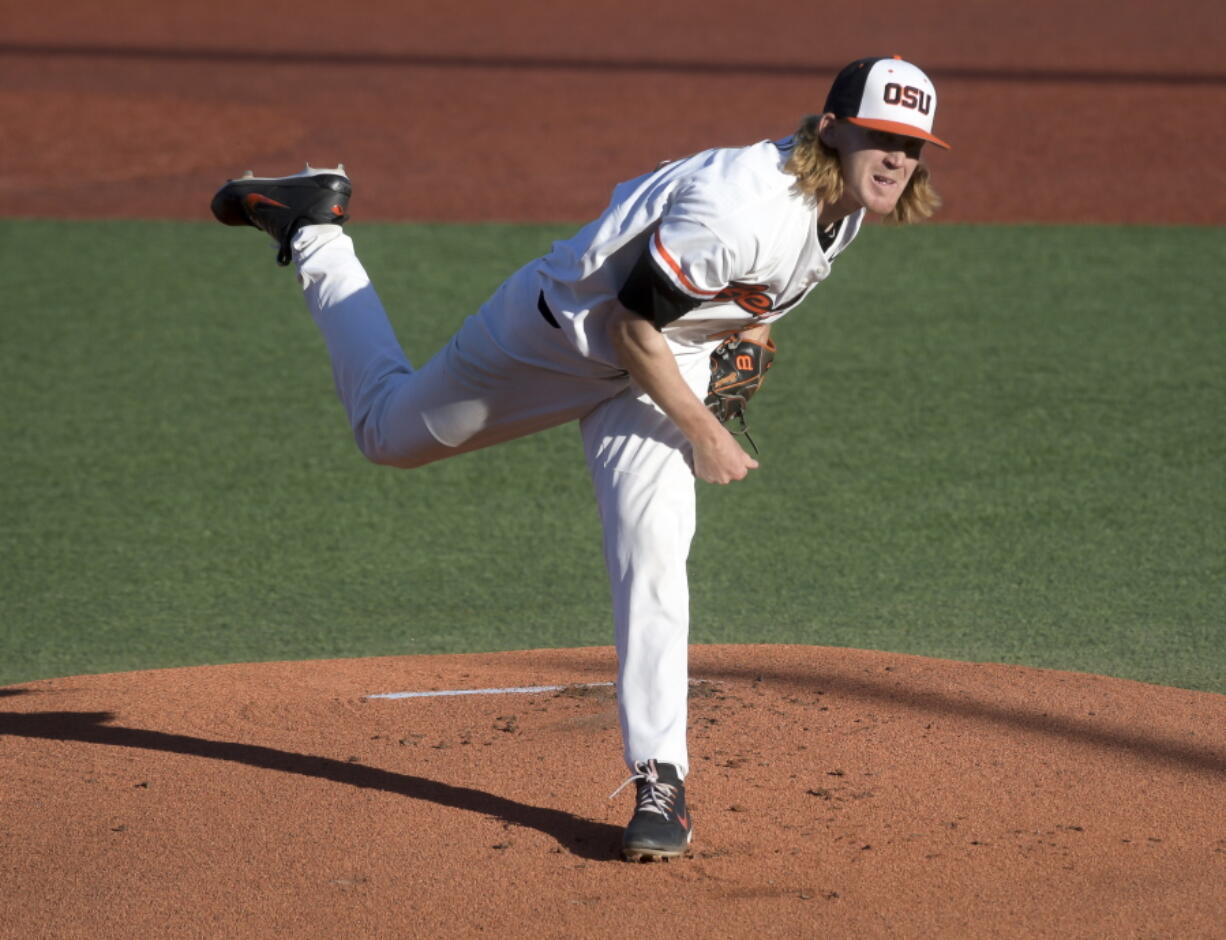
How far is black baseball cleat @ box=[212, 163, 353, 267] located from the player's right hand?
1.64 m

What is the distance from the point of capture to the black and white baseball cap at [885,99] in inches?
127

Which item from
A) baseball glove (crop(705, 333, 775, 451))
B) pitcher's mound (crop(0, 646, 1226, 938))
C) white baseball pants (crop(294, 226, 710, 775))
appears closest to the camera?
pitcher's mound (crop(0, 646, 1226, 938))

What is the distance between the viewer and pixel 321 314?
167 inches

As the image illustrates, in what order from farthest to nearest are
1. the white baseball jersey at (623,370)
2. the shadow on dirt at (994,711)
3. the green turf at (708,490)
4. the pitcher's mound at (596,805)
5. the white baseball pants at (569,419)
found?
the green turf at (708,490)
the shadow on dirt at (994,711)
the white baseball pants at (569,419)
the white baseball jersey at (623,370)
the pitcher's mound at (596,805)

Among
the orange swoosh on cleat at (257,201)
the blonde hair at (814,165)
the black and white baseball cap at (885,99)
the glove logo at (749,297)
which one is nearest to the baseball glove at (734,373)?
the glove logo at (749,297)

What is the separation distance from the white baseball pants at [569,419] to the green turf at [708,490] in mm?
1415

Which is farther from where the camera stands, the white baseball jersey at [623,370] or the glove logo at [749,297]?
the glove logo at [749,297]

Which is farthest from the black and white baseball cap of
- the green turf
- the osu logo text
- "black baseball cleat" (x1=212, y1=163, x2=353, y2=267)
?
the green turf

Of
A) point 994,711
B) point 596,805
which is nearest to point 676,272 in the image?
point 596,805

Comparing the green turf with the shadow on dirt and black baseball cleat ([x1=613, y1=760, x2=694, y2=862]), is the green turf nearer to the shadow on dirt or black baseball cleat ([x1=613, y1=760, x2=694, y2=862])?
the shadow on dirt

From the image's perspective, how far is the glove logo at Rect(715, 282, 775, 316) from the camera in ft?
11.1

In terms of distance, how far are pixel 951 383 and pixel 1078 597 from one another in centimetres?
240

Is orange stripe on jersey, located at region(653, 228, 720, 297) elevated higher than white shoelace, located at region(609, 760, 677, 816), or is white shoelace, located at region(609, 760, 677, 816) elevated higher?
orange stripe on jersey, located at region(653, 228, 720, 297)

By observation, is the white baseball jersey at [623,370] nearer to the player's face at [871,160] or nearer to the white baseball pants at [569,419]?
the white baseball pants at [569,419]
